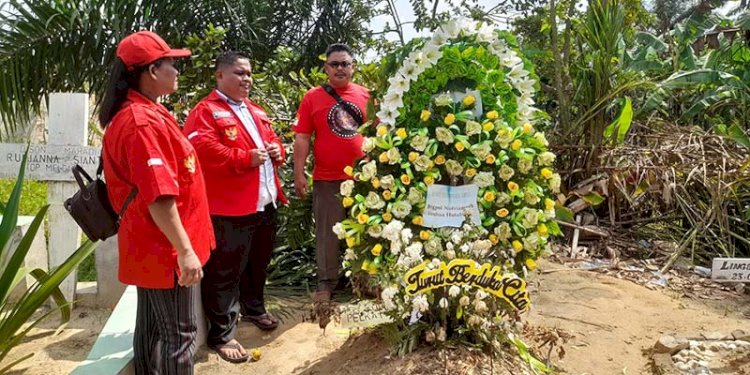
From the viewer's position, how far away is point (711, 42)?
7465mm

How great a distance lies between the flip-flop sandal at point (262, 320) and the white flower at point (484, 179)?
157 cm

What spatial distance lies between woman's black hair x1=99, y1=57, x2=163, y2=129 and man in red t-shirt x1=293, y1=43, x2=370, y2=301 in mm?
1482

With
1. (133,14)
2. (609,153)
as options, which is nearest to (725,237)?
(609,153)

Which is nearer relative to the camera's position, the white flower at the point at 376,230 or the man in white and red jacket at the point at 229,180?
the white flower at the point at 376,230

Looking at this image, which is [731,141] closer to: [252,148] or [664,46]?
[664,46]

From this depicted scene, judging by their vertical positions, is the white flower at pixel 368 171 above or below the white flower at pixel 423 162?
below

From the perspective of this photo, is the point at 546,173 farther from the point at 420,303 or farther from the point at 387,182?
the point at 420,303

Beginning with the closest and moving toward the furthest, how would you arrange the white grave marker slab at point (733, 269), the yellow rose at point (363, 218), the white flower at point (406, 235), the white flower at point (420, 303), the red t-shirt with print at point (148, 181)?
1. the red t-shirt with print at point (148, 181)
2. the white flower at point (420, 303)
3. the white flower at point (406, 235)
4. the yellow rose at point (363, 218)
5. the white grave marker slab at point (733, 269)

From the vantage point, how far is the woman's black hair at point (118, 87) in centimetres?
230

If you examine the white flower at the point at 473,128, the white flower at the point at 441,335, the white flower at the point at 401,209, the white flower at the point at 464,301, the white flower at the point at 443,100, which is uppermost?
the white flower at the point at 443,100

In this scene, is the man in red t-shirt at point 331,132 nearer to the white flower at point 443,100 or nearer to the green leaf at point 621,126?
the white flower at point 443,100

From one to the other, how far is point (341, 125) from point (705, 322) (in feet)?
8.18

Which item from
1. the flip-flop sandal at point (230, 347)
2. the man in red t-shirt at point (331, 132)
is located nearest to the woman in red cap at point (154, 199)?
the flip-flop sandal at point (230, 347)

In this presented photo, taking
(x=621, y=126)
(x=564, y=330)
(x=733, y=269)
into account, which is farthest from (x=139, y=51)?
→ (x=621, y=126)
